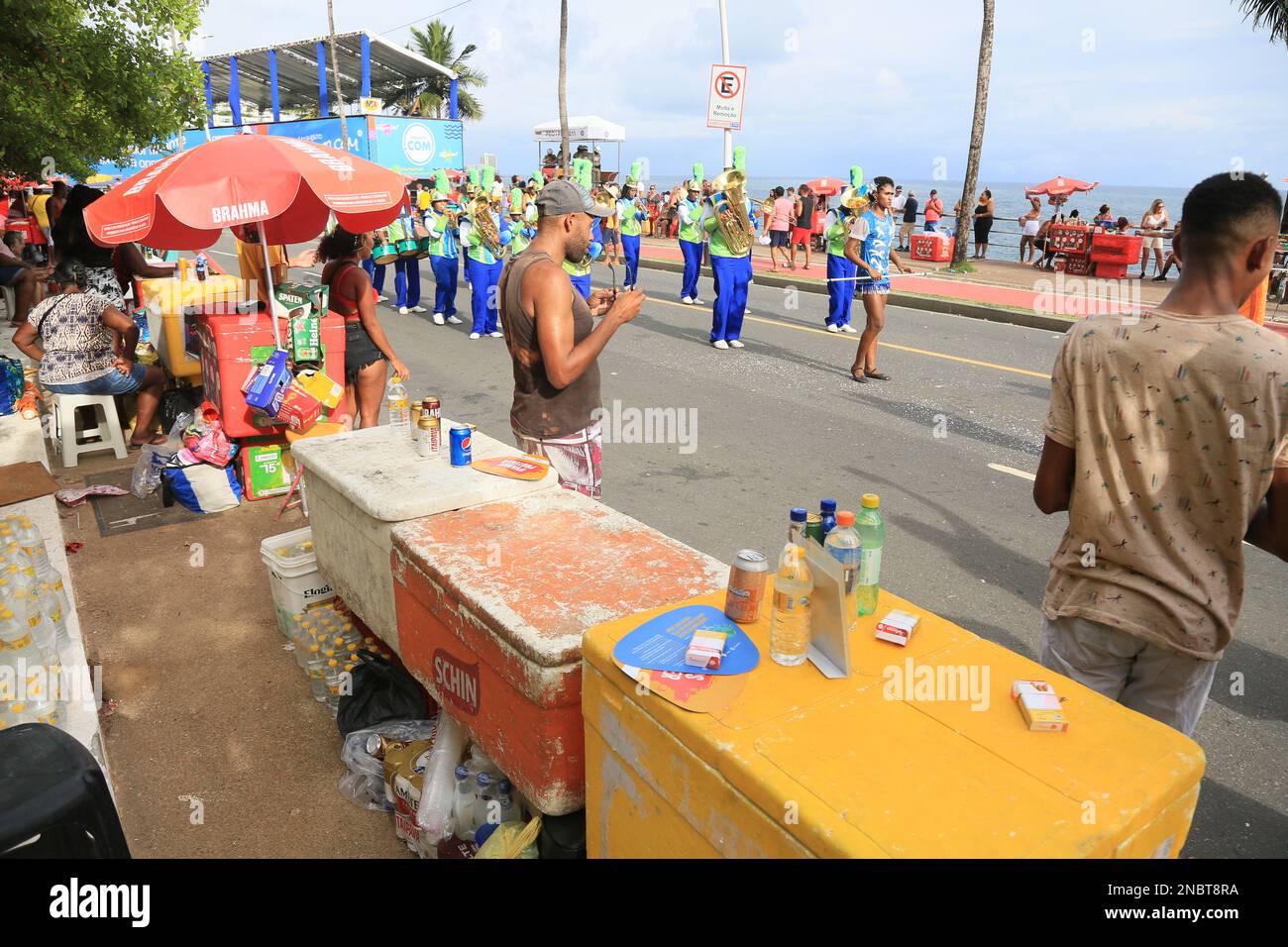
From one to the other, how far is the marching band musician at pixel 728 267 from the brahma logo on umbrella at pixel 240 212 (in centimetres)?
634

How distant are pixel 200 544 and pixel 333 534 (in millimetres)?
2170

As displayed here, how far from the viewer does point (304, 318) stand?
6137 millimetres

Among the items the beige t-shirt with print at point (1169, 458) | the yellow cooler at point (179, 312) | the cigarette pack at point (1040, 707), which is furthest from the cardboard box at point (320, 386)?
the cigarette pack at point (1040, 707)

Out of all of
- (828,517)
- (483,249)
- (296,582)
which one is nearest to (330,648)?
(296,582)

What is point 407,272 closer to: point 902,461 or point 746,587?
point 902,461

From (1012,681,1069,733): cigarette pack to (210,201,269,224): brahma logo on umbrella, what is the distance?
17.8 ft

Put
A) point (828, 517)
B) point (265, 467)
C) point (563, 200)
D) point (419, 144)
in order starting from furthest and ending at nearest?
point (419, 144) → point (265, 467) → point (563, 200) → point (828, 517)

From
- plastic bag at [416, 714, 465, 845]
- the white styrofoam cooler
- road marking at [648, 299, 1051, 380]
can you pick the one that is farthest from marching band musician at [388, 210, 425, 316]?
plastic bag at [416, 714, 465, 845]

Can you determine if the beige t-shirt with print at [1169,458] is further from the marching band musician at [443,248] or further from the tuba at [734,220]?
the marching band musician at [443,248]

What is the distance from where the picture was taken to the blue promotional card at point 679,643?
6.75 ft

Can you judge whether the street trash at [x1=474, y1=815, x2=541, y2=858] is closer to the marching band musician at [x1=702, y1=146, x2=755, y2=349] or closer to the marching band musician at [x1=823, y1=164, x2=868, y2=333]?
the marching band musician at [x1=823, y1=164, x2=868, y2=333]

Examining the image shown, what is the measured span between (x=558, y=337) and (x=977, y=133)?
57.8ft

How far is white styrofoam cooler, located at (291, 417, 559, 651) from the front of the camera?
10.7 feet

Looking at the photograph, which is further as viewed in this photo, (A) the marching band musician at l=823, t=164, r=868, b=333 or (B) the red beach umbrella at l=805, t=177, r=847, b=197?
(B) the red beach umbrella at l=805, t=177, r=847, b=197
